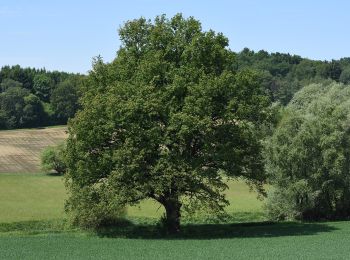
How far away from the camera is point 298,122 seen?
52438 millimetres

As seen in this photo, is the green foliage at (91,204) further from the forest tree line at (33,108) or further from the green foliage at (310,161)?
the forest tree line at (33,108)

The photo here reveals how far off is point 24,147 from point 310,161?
87381 mm

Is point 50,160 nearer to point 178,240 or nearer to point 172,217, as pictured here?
point 172,217

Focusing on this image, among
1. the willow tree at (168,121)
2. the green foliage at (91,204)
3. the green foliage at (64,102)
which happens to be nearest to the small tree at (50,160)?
the willow tree at (168,121)

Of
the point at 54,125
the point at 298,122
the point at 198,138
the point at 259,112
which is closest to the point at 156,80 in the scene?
the point at 198,138

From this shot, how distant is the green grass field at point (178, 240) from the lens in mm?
32469

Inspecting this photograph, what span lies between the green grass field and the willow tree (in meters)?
3.22

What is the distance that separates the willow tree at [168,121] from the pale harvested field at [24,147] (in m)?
67.0

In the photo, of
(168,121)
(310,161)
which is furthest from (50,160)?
A: (168,121)

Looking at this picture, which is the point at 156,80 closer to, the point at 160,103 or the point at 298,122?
the point at 160,103

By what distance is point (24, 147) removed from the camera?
415 feet

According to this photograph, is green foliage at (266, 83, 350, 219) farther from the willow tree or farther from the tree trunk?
the tree trunk

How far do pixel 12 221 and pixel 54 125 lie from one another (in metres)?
118

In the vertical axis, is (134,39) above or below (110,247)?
above
